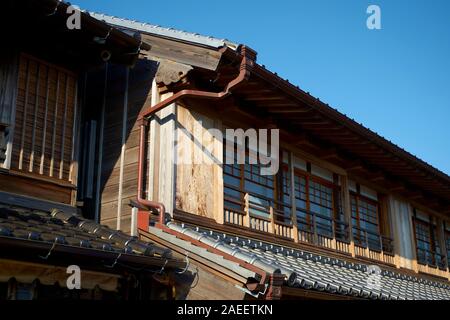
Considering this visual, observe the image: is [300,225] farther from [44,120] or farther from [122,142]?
[44,120]

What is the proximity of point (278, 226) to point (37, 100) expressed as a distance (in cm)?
513

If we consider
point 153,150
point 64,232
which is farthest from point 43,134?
point 64,232

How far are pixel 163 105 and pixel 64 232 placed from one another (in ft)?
10.1

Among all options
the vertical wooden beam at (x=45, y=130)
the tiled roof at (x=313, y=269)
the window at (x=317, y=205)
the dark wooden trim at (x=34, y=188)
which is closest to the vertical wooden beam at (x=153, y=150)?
the tiled roof at (x=313, y=269)

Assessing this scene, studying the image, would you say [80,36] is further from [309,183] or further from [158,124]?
[309,183]

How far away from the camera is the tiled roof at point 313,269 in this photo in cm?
834

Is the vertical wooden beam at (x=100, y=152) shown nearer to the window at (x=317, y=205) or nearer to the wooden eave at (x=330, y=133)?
the wooden eave at (x=330, y=133)

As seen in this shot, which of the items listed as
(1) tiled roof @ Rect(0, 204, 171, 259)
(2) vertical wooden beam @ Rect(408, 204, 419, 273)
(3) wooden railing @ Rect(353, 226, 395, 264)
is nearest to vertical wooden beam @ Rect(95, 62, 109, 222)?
(1) tiled roof @ Rect(0, 204, 171, 259)

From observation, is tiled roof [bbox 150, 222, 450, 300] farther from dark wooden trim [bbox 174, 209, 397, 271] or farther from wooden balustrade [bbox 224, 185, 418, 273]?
wooden balustrade [bbox 224, 185, 418, 273]

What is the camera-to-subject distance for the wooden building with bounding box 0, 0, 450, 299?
834 cm

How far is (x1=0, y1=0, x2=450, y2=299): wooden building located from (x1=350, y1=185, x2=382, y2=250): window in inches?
50.1

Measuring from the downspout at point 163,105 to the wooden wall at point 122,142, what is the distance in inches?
8.0

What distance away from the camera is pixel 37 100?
9.16m
